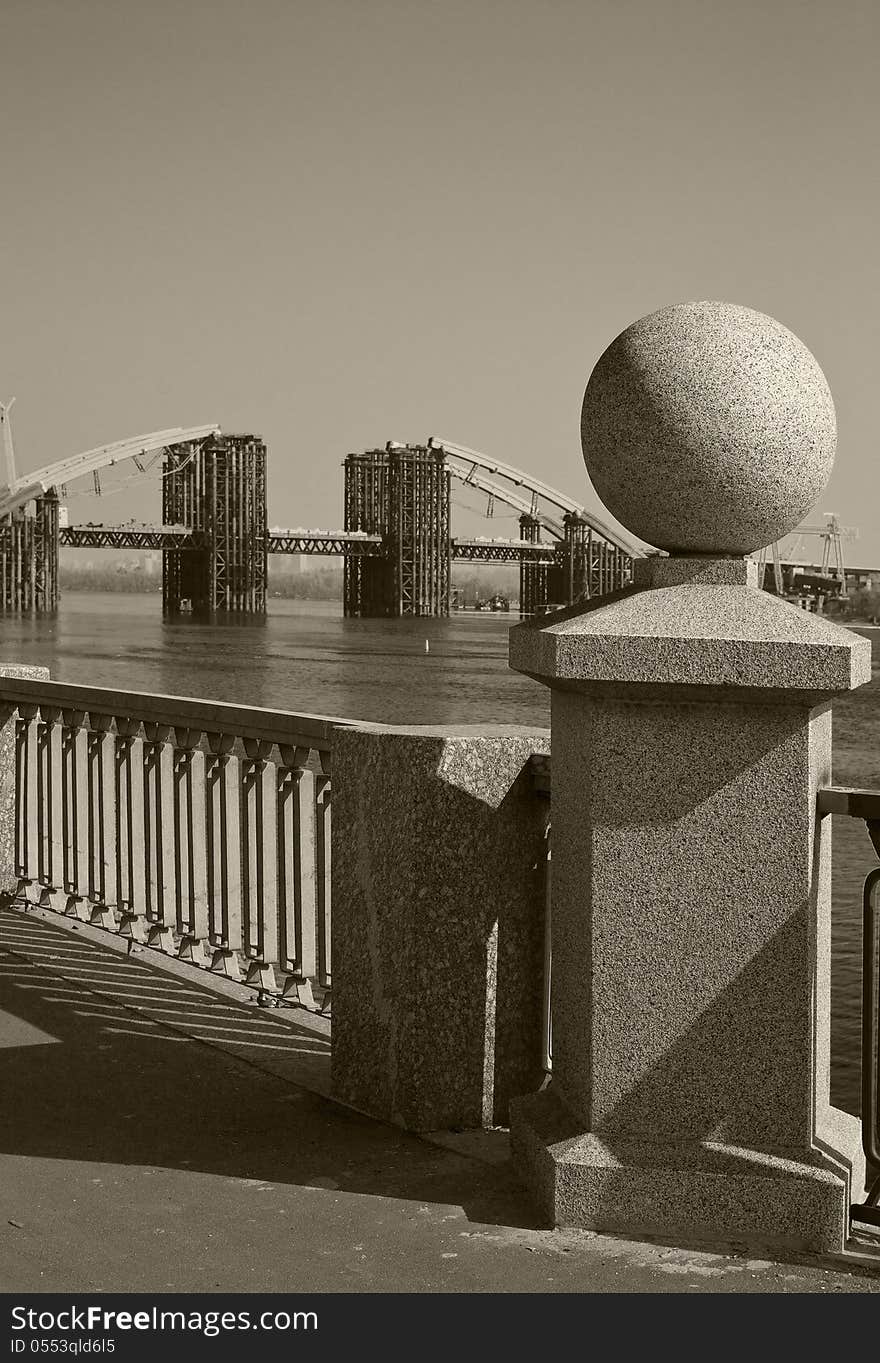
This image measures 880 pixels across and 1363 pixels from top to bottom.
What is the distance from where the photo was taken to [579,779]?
3498mm

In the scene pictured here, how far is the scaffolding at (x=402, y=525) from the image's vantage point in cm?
15662

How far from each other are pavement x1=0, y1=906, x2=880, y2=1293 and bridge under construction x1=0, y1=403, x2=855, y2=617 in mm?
142659

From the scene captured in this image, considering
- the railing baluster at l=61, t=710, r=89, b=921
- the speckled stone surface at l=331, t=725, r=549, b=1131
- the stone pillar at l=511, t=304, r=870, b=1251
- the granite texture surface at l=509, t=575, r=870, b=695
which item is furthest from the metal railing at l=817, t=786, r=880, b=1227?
the railing baluster at l=61, t=710, r=89, b=921

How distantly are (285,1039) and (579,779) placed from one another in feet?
6.02

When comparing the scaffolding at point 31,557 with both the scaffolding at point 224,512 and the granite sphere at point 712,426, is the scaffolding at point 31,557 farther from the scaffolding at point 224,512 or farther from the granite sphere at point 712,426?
the granite sphere at point 712,426

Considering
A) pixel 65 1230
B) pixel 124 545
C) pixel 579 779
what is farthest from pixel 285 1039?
pixel 124 545

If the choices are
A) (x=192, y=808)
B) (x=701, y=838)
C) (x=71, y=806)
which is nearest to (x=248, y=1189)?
(x=701, y=838)

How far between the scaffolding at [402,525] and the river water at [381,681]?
1684 centimetres

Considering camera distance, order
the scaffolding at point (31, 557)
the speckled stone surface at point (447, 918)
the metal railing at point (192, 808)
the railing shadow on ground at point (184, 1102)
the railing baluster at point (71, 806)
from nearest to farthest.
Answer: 1. the railing shadow on ground at point (184, 1102)
2. the speckled stone surface at point (447, 918)
3. the metal railing at point (192, 808)
4. the railing baluster at point (71, 806)
5. the scaffolding at point (31, 557)

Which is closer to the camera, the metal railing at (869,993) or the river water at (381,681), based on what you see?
the metal railing at (869,993)

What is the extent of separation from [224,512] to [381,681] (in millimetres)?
87708

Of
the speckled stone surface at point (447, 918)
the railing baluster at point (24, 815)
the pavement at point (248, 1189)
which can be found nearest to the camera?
the pavement at point (248, 1189)

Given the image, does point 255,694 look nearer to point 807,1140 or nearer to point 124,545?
point 807,1140

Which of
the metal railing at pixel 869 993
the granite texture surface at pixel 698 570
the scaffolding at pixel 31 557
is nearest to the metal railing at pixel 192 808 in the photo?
the granite texture surface at pixel 698 570
